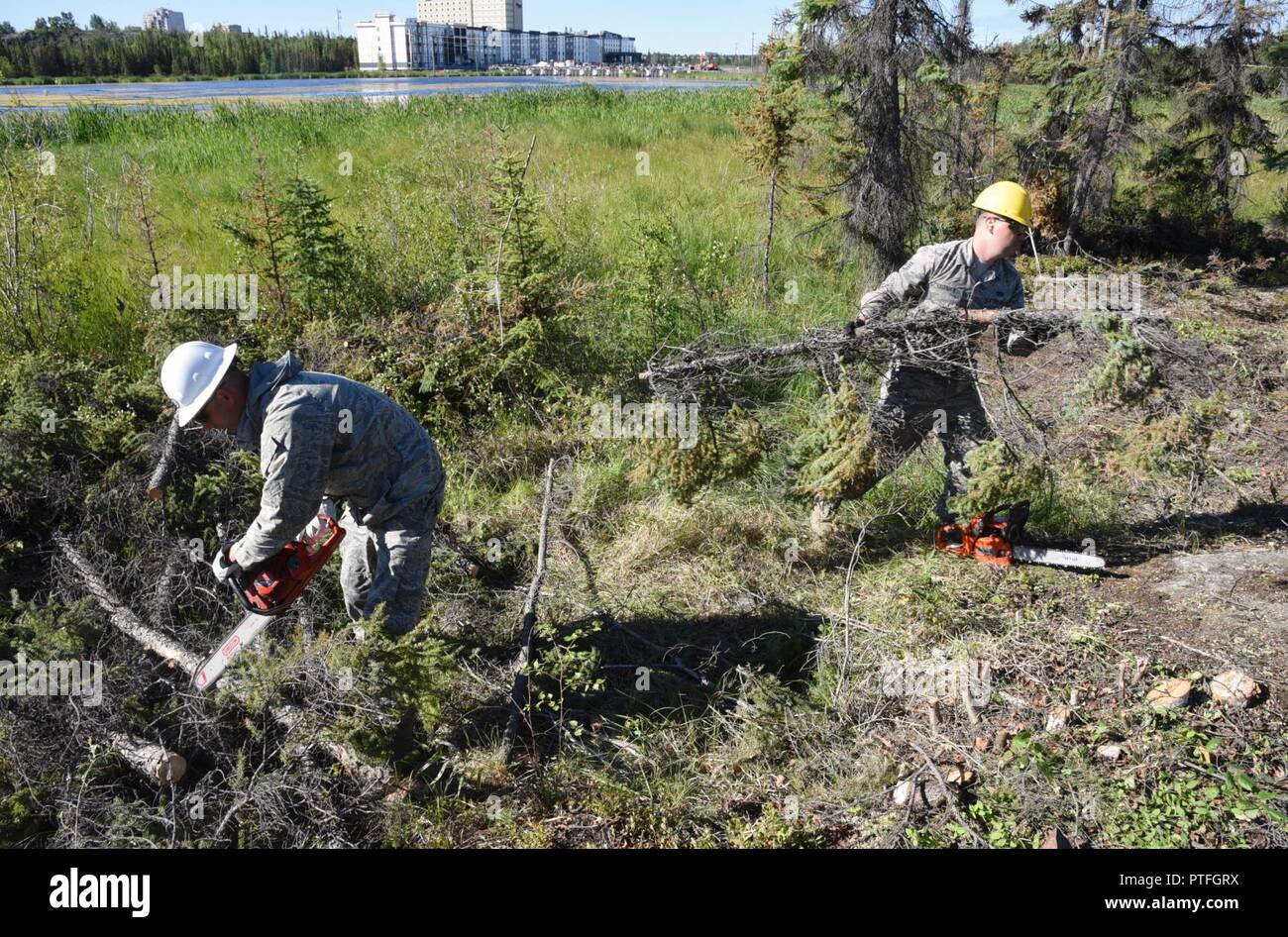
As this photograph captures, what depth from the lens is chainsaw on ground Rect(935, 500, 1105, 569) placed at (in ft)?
14.7

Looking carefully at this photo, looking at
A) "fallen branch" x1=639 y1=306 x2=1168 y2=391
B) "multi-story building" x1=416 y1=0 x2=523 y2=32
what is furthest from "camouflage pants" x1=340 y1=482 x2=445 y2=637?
"multi-story building" x1=416 y1=0 x2=523 y2=32

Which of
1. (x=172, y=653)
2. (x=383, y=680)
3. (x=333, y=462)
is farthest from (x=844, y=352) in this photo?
(x=172, y=653)

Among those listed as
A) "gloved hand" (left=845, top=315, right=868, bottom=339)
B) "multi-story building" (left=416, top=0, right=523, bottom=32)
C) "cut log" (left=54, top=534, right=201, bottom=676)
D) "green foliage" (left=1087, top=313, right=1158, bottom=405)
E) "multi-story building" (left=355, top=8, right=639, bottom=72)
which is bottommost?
"cut log" (left=54, top=534, right=201, bottom=676)

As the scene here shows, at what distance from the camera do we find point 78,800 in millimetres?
2930

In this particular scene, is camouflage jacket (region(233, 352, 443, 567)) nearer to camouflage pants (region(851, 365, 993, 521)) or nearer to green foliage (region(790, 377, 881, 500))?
green foliage (region(790, 377, 881, 500))

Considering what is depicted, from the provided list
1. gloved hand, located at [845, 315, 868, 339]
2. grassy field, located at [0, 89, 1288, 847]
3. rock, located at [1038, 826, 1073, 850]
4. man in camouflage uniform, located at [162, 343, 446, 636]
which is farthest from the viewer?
gloved hand, located at [845, 315, 868, 339]

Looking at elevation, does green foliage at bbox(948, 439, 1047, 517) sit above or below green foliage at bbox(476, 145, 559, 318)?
below

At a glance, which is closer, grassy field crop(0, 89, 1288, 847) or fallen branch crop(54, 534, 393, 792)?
grassy field crop(0, 89, 1288, 847)

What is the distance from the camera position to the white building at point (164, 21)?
105 ft

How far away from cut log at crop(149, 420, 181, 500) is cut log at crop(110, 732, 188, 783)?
1688 mm
